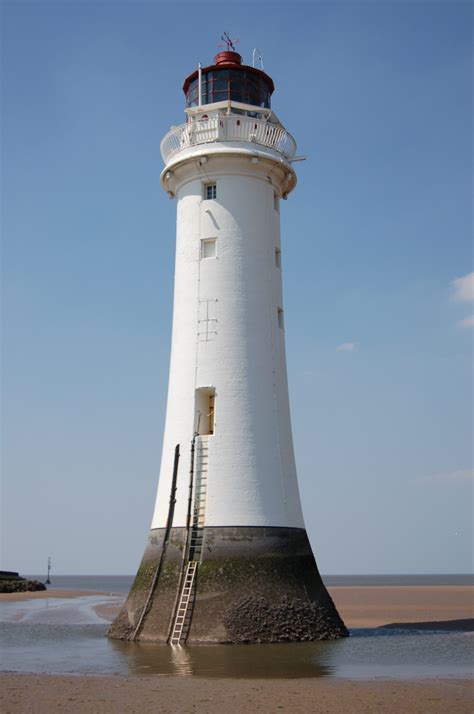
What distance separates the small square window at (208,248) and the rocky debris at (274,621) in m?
9.30

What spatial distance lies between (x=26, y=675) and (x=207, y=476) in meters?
6.97

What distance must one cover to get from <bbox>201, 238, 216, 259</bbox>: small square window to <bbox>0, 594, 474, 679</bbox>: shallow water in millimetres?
10361

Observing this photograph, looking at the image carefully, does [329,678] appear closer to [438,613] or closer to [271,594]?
[271,594]

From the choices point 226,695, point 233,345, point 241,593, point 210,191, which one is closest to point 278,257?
point 210,191

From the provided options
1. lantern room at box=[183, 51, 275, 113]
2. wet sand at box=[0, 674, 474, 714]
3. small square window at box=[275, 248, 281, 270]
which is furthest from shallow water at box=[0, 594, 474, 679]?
lantern room at box=[183, 51, 275, 113]

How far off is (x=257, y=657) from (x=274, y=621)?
221 centimetres

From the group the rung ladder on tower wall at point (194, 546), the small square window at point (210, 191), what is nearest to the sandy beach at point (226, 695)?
the rung ladder on tower wall at point (194, 546)

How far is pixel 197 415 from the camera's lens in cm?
2164

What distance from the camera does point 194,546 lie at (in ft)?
66.7

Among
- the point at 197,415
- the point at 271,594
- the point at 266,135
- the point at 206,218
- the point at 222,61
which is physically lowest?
the point at 271,594

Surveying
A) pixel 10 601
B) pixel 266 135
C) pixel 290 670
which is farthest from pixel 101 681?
pixel 10 601

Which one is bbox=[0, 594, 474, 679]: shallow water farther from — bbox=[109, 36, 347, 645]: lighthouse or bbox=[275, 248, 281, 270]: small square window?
bbox=[275, 248, 281, 270]: small square window

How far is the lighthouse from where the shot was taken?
65.0ft

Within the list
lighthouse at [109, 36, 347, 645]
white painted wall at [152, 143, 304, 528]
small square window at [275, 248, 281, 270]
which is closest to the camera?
lighthouse at [109, 36, 347, 645]
